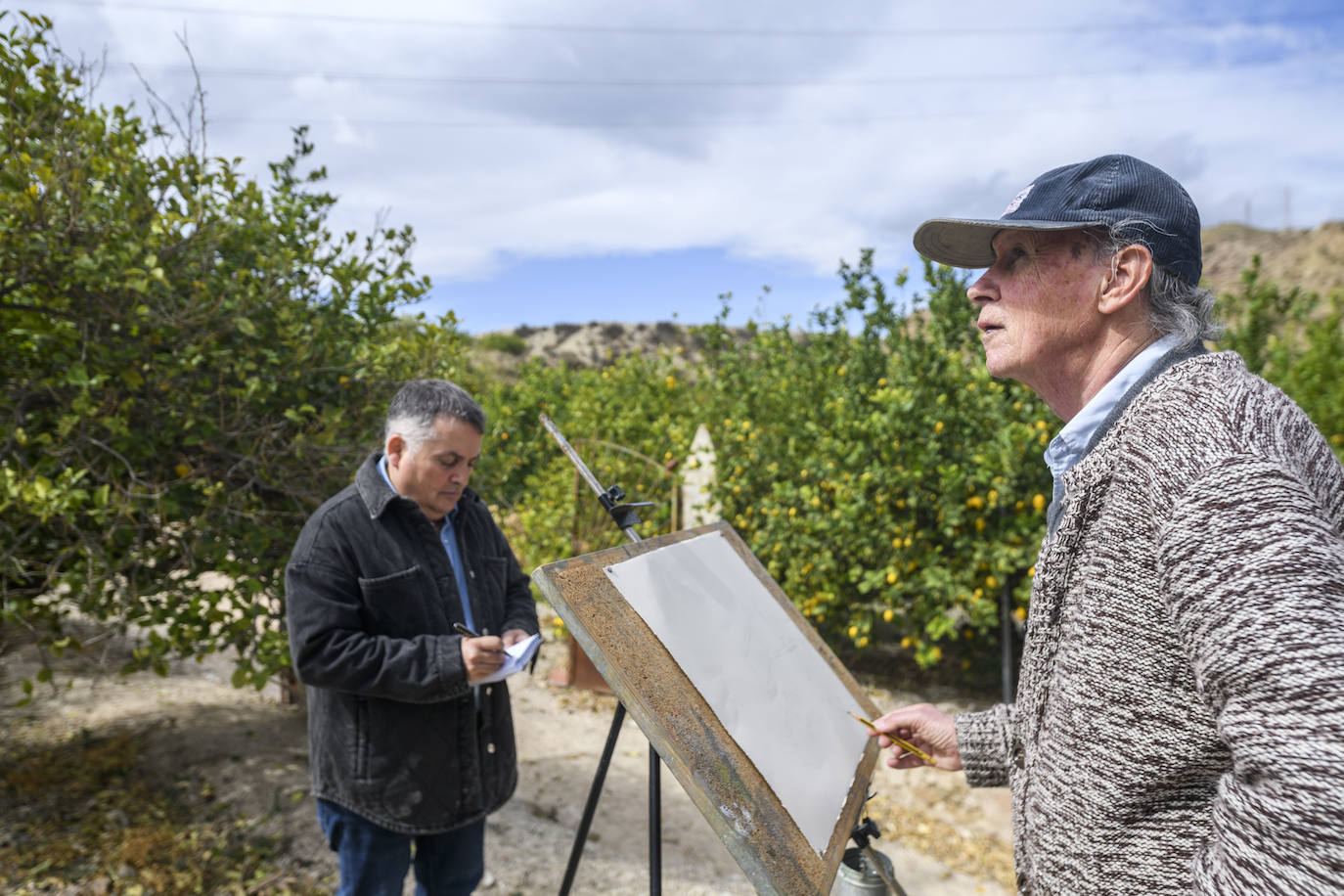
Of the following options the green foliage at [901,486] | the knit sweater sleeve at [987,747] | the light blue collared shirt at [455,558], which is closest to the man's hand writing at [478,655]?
the light blue collared shirt at [455,558]

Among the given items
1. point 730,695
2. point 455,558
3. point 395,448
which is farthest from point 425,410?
point 730,695

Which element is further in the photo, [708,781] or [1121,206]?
[708,781]

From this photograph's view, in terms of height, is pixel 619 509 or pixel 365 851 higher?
pixel 619 509

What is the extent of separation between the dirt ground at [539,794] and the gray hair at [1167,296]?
236 cm

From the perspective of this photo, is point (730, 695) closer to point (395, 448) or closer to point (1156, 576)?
point (1156, 576)

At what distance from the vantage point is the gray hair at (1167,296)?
45.9 inches

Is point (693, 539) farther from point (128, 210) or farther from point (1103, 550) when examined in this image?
point (128, 210)

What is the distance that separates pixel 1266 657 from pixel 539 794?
3704 millimetres

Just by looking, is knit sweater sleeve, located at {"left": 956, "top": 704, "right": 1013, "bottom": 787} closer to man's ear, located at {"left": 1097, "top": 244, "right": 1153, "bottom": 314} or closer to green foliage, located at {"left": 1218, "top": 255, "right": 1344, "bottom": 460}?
man's ear, located at {"left": 1097, "top": 244, "right": 1153, "bottom": 314}

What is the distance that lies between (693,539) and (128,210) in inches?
99.2

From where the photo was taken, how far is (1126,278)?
1179 mm

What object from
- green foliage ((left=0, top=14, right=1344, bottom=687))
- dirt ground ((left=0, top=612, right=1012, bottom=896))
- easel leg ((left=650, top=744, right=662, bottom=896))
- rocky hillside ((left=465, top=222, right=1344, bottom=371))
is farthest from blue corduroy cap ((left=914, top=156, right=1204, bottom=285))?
rocky hillside ((left=465, top=222, right=1344, bottom=371))

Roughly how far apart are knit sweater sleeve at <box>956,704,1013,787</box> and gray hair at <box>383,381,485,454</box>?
139 cm

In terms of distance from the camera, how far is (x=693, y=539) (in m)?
1.88
